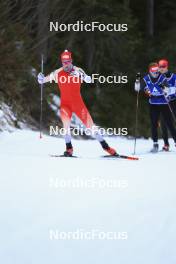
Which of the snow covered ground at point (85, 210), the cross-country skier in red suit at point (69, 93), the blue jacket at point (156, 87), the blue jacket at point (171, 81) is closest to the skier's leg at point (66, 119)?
the cross-country skier in red suit at point (69, 93)

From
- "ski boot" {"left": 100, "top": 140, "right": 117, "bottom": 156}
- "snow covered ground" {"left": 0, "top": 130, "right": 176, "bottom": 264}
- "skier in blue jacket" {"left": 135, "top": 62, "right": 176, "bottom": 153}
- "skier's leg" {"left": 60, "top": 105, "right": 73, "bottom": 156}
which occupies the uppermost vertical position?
"skier in blue jacket" {"left": 135, "top": 62, "right": 176, "bottom": 153}

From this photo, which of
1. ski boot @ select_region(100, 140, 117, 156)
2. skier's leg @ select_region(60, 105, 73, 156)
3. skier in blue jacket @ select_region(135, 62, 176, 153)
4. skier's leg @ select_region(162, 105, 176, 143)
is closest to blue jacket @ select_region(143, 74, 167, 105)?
skier in blue jacket @ select_region(135, 62, 176, 153)

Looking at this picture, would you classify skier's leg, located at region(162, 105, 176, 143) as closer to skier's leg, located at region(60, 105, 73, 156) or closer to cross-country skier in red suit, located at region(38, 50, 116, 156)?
cross-country skier in red suit, located at region(38, 50, 116, 156)

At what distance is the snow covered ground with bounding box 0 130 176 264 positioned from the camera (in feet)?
15.1

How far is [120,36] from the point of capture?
828 inches

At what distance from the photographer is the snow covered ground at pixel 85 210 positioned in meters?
4.61

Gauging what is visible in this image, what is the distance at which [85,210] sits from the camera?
5.96 metres

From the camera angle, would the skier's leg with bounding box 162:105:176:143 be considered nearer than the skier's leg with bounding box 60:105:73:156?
No

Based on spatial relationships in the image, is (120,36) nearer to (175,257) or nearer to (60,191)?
(60,191)

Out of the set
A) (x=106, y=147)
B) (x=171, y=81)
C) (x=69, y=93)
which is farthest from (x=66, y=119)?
(x=171, y=81)

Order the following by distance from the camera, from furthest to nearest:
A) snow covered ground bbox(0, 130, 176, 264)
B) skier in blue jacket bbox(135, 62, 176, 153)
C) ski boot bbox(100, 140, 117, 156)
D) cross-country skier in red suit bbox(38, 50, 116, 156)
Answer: skier in blue jacket bbox(135, 62, 176, 153) < ski boot bbox(100, 140, 117, 156) < cross-country skier in red suit bbox(38, 50, 116, 156) < snow covered ground bbox(0, 130, 176, 264)

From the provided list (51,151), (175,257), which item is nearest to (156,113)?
(51,151)

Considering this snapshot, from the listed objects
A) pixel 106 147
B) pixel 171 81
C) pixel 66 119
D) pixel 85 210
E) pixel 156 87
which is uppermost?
pixel 171 81

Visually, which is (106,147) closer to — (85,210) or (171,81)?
(171,81)
